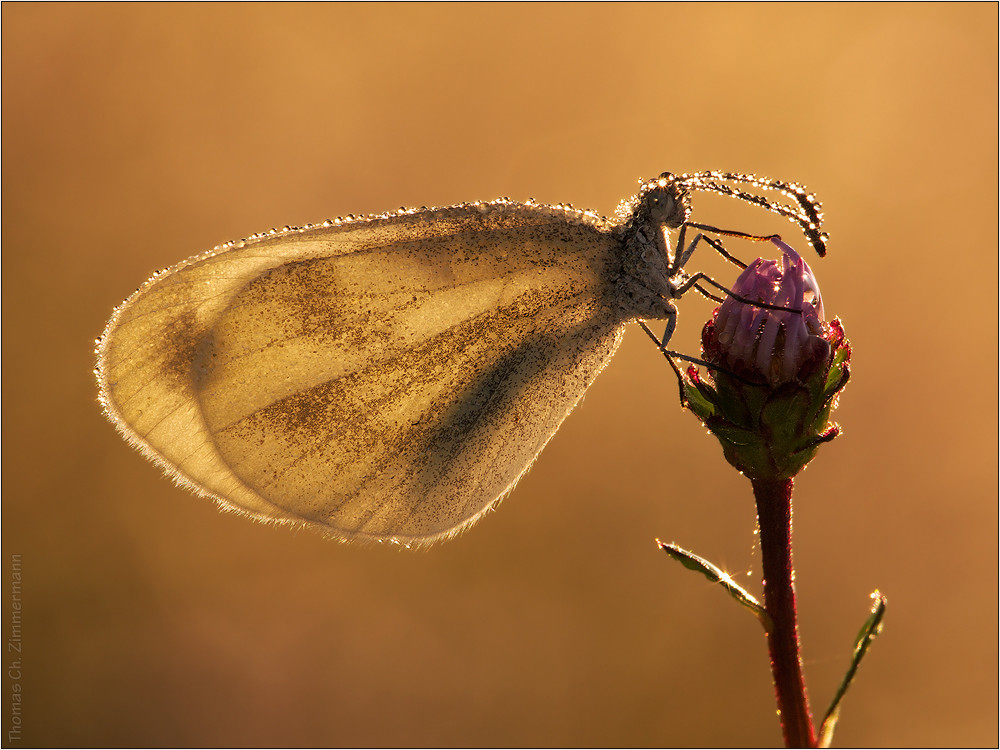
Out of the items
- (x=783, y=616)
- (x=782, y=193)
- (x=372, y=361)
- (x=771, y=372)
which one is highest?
(x=782, y=193)

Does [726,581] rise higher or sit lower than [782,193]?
lower

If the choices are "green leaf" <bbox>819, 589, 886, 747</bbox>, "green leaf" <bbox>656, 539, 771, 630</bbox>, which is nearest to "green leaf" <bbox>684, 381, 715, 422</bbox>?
"green leaf" <bbox>656, 539, 771, 630</bbox>

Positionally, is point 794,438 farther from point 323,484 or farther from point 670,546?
point 323,484

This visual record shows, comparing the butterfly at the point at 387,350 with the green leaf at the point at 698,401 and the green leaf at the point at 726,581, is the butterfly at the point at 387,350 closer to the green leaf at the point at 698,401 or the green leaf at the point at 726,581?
the green leaf at the point at 698,401

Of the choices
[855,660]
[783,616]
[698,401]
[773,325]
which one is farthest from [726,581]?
[773,325]

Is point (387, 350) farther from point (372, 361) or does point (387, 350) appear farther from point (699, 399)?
point (699, 399)

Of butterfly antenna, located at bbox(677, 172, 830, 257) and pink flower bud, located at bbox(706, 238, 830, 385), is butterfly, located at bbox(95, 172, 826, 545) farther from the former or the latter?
pink flower bud, located at bbox(706, 238, 830, 385)
